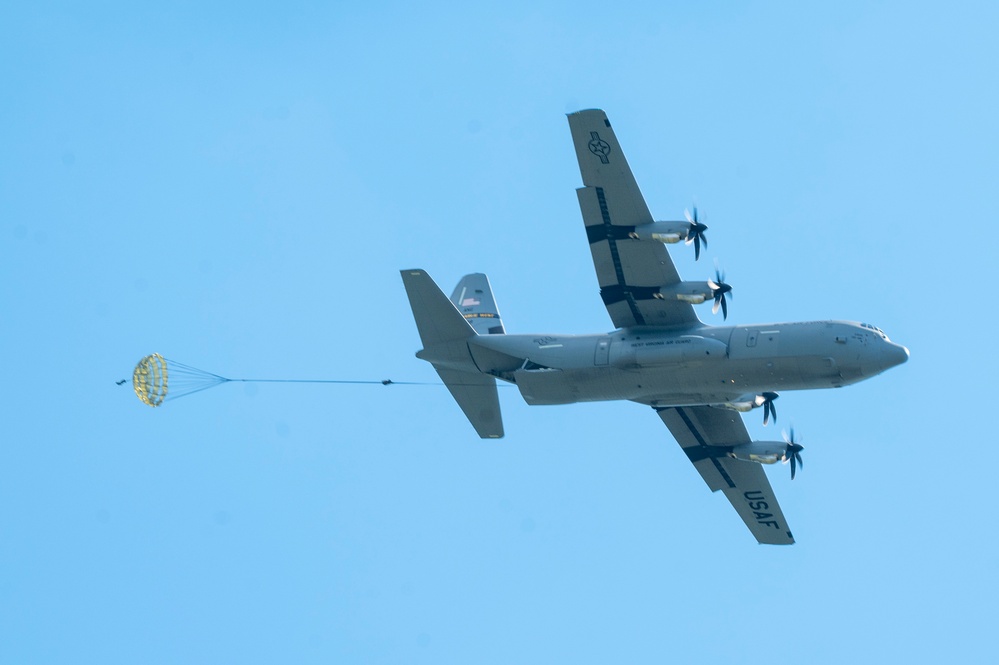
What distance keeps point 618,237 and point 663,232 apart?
1.62m

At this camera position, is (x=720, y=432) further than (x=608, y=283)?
Yes

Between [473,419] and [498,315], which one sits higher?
[498,315]

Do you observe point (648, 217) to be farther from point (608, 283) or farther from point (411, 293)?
point (411, 293)

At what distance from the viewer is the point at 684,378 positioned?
49844 mm

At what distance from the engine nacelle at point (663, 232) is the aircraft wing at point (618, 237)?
28 centimetres

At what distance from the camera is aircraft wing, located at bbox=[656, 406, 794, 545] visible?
56406 mm

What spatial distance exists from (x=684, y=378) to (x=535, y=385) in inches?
203

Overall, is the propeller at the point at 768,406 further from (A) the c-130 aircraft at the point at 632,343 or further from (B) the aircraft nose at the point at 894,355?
(B) the aircraft nose at the point at 894,355

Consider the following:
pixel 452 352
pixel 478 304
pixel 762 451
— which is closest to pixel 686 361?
pixel 762 451

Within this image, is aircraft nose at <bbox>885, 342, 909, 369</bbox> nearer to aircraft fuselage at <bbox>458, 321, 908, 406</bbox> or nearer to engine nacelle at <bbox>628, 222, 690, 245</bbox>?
aircraft fuselage at <bbox>458, 321, 908, 406</bbox>

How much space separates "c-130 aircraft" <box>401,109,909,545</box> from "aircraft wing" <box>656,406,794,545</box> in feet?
3.97

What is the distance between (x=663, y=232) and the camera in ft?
162

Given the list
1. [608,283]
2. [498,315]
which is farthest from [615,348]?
[498,315]

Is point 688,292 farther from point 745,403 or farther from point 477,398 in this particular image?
point 477,398
